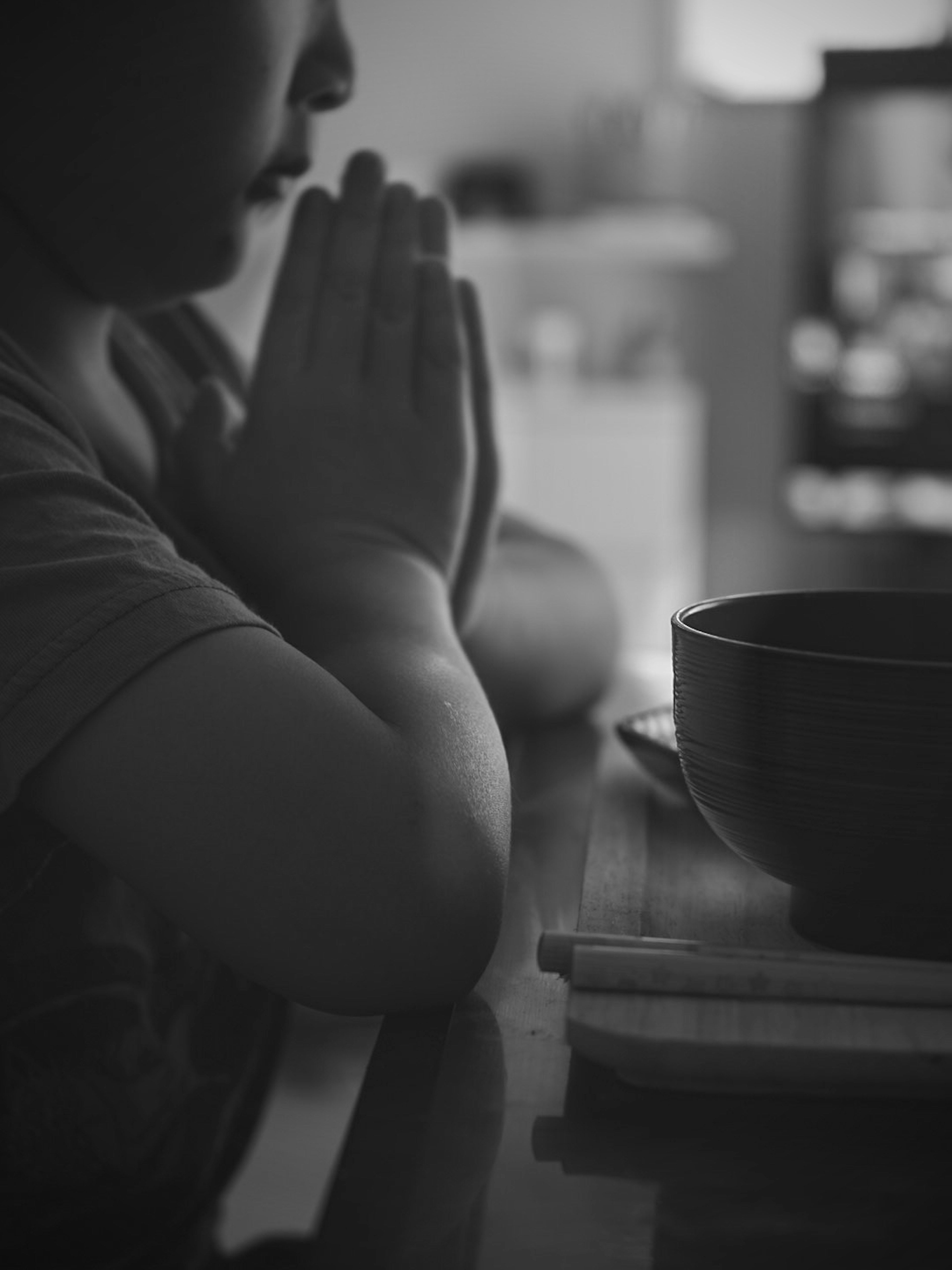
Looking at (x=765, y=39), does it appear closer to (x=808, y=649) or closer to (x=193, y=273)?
(x=193, y=273)

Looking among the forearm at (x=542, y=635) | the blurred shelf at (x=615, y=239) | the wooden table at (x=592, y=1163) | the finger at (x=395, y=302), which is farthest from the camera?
the blurred shelf at (x=615, y=239)

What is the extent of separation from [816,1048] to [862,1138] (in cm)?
2

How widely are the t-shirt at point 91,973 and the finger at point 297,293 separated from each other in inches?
6.0

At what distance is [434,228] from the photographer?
2.37ft

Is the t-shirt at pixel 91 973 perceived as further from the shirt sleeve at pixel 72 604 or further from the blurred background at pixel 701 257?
the blurred background at pixel 701 257

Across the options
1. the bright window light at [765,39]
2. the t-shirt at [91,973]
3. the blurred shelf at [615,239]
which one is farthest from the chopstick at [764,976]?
the bright window light at [765,39]

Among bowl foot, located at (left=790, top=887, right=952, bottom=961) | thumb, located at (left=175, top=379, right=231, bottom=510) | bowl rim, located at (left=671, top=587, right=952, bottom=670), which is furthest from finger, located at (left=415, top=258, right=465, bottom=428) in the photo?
bowl foot, located at (left=790, top=887, right=952, bottom=961)

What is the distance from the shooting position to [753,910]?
1.51 ft

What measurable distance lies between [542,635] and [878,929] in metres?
0.39

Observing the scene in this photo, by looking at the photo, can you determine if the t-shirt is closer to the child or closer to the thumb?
the child

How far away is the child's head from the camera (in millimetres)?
545

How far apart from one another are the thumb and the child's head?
0.27 ft

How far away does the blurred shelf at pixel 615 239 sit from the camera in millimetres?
3533

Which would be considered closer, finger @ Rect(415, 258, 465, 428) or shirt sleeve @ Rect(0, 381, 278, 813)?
shirt sleeve @ Rect(0, 381, 278, 813)
